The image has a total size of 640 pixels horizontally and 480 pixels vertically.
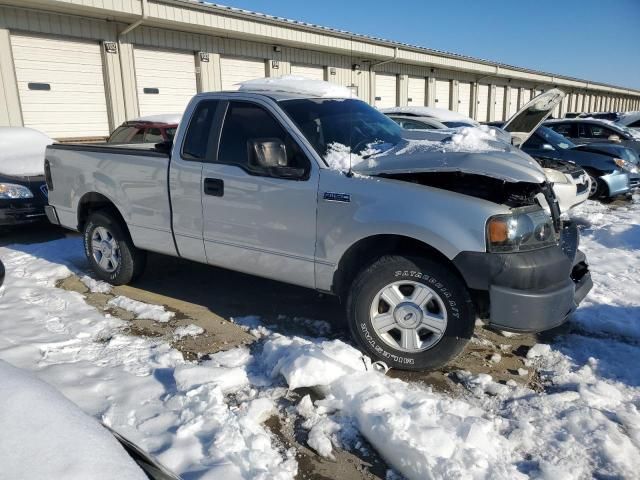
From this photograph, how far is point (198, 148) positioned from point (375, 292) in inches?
80.0

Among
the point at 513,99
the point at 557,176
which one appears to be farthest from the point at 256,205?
the point at 513,99

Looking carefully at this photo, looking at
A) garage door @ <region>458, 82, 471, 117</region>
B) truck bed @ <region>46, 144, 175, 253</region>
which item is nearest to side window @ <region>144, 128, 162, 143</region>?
truck bed @ <region>46, 144, 175, 253</region>

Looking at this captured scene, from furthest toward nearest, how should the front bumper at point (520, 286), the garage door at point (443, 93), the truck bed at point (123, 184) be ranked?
the garage door at point (443, 93), the truck bed at point (123, 184), the front bumper at point (520, 286)

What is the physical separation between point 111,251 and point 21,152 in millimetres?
4343

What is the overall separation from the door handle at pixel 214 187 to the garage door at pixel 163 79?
10467 millimetres

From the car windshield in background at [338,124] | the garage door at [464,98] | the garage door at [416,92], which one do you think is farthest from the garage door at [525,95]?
the car windshield in background at [338,124]

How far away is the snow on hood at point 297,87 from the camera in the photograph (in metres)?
4.40

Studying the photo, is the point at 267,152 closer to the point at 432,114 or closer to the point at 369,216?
the point at 369,216

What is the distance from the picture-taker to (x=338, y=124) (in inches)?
162

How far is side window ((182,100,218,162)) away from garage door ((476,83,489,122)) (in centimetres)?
2782

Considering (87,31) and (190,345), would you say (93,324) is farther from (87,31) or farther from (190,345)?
(87,31)

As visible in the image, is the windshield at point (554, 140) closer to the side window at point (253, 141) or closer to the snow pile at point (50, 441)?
the side window at point (253, 141)

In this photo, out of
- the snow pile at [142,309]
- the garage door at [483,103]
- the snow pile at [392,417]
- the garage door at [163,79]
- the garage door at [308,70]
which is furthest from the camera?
the garage door at [483,103]

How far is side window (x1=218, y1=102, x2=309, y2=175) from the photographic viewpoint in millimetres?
3725
